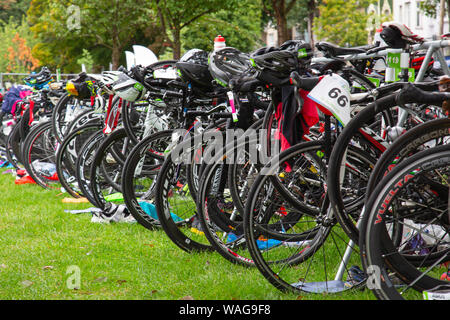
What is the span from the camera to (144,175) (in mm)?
5234

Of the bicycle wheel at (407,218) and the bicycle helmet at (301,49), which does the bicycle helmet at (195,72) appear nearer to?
the bicycle helmet at (301,49)

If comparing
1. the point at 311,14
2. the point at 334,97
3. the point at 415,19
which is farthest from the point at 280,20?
the point at 311,14

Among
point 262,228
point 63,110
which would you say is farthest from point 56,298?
point 63,110

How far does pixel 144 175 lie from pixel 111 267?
3.34 feet

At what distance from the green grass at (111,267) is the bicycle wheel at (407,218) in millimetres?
406

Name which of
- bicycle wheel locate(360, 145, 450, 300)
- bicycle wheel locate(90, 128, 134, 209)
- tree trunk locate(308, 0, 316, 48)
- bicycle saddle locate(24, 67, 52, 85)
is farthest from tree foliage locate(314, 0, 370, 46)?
bicycle wheel locate(360, 145, 450, 300)

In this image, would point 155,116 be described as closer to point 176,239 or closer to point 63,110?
point 176,239

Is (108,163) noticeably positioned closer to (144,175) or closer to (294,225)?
(144,175)

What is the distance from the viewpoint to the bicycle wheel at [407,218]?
272 cm

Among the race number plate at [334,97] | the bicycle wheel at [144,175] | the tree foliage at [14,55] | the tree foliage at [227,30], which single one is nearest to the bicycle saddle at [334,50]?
the race number plate at [334,97]

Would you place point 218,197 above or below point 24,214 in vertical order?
above

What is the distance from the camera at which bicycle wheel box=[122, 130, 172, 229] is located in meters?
4.96

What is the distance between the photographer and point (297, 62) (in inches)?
144

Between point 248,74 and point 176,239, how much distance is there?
52.2 inches
